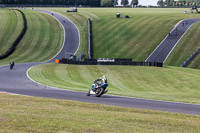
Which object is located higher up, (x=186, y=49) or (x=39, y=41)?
(x=186, y=49)

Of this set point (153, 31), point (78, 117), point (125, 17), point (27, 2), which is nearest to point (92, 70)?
point (78, 117)

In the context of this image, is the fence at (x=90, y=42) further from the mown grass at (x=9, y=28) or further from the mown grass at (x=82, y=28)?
the mown grass at (x=9, y=28)

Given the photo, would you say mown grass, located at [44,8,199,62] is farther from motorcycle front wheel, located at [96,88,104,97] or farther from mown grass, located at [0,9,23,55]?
motorcycle front wheel, located at [96,88,104,97]

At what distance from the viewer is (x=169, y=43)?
8675 cm

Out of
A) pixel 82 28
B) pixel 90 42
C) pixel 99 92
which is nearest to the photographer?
pixel 99 92

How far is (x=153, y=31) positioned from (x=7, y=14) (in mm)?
50938

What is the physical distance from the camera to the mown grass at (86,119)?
15039 mm

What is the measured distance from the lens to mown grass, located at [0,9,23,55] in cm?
9047

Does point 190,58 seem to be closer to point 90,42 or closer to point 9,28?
point 90,42

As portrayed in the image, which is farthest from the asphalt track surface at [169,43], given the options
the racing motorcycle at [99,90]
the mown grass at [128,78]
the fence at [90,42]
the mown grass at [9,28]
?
the racing motorcycle at [99,90]

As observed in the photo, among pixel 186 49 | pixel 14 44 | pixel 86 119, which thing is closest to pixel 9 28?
pixel 14 44

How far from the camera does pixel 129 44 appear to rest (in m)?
91.1

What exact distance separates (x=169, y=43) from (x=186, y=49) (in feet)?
20.4

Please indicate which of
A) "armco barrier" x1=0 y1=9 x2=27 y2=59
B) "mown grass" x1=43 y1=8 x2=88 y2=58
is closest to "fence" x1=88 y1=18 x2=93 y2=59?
"mown grass" x1=43 y1=8 x2=88 y2=58
